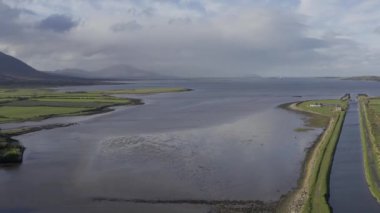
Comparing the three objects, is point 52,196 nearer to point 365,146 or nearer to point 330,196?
point 330,196

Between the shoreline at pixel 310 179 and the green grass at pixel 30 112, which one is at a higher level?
the green grass at pixel 30 112

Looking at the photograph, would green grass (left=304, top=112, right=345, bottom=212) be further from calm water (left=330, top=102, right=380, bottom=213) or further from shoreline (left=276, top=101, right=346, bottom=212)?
calm water (left=330, top=102, right=380, bottom=213)

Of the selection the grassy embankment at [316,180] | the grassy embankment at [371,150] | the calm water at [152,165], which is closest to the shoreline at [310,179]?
the grassy embankment at [316,180]

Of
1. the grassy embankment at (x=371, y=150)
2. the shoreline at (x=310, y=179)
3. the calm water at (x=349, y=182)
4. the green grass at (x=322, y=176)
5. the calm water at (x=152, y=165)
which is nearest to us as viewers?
the green grass at (x=322, y=176)

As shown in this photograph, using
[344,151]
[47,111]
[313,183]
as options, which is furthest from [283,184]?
[47,111]

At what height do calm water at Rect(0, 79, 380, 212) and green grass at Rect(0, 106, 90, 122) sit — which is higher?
green grass at Rect(0, 106, 90, 122)

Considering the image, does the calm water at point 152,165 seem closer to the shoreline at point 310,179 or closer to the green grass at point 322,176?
the shoreline at point 310,179

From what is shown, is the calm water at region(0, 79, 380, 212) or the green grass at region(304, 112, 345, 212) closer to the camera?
the green grass at region(304, 112, 345, 212)

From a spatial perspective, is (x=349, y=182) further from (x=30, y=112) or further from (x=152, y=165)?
(x=30, y=112)

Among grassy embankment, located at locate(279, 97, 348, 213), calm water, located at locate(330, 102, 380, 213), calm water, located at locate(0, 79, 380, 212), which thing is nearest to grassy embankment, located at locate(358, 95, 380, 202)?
calm water, located at locate(330, 102, 380, 213)
